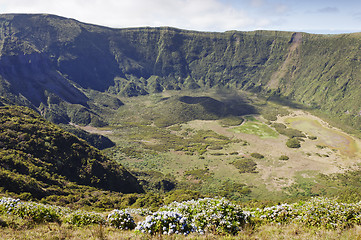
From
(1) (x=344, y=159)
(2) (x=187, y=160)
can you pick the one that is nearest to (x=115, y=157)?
(2) (x=187, y=160)

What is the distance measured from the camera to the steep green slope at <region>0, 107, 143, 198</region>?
152 feet

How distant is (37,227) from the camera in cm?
1353

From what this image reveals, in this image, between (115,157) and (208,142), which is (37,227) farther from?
(208,142)

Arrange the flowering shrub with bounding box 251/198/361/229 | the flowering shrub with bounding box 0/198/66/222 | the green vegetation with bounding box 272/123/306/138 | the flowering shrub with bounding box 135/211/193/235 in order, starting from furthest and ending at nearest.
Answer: the green vegetation with bounding box 272/123/306/138 < the flowering shrub with bounding box 0/198/66/222 < the flowering shrub with bounding box 251/198/361/229 < the flowering shrub with bounding box 135/211/193/235

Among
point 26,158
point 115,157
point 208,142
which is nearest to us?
point 26,158

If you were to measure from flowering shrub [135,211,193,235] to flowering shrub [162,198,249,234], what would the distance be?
719 millimetres

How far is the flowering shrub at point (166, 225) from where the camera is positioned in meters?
11.9

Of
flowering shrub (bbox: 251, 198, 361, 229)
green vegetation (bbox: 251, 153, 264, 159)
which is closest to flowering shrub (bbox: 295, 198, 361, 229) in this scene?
flowering shrub (bbox: 251, 198, 361, 229)

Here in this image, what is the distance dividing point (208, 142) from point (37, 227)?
13948 cm

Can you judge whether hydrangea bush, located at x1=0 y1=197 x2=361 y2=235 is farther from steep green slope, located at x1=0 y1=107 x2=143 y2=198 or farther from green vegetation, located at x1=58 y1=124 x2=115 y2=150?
green vegetation, located at x1=58 y1=124 x2=115 y2=150

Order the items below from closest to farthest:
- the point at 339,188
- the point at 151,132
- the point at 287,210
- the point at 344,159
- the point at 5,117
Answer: the point at 287,210
the point at 5,117
the point at 339,188
the point at 344,159
the point at 151,132

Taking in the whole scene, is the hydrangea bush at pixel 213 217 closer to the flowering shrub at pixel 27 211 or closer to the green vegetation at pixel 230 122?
the flowering shrub at pixel 27 211

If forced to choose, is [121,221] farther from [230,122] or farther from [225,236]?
[230,122]

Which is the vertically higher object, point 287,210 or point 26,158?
→ point 287,210
